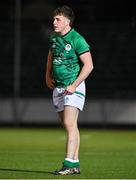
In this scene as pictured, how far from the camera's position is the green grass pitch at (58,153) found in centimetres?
1065

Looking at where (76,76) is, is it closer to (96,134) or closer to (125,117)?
(96,134)

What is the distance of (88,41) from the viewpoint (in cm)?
2352

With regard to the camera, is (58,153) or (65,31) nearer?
(65,31)

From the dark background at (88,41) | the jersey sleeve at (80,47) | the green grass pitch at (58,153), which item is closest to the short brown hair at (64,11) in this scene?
the jersey sleeve at (80,47)

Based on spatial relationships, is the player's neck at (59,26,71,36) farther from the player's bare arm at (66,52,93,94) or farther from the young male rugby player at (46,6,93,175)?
the player's bare arm at (66,52,93,94)

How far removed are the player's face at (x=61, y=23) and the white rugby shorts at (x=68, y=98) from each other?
27.0 inches

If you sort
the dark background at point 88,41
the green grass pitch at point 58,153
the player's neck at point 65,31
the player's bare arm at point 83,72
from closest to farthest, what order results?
the player's bare arm at point 83,72 → the player's neck at point 65,31 → the green grass pitch at point 58,153 → the dark background at point 88,41

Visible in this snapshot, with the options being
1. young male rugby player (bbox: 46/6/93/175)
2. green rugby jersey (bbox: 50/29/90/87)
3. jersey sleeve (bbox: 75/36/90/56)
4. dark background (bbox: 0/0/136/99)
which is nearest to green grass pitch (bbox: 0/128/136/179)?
young male rugby player (bbox: 46/6/93/175)

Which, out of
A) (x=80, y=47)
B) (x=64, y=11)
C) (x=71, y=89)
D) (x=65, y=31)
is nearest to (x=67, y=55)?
(x=80, y=47)

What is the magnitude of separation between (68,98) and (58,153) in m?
4.39

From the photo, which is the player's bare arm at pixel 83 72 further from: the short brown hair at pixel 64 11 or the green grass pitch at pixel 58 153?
the green grass pitch at pixel 58 153

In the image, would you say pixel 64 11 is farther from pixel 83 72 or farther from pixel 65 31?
pixel 83 72

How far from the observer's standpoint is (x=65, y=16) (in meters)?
10.4

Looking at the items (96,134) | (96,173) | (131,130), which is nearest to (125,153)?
(96,173)
